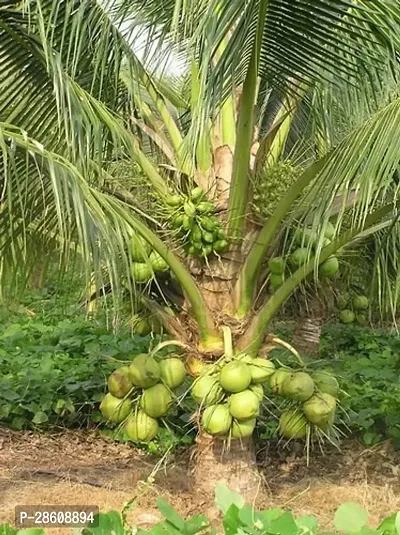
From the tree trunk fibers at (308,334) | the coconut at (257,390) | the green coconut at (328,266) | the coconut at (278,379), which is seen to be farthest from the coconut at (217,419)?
the tree trunk fibers at (308,334)

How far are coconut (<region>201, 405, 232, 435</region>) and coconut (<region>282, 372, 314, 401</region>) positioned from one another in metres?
0.32

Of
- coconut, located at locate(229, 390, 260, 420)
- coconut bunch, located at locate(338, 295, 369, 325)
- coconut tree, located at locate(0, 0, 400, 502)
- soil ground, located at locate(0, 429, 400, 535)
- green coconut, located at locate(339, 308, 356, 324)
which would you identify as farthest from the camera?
green coconut, located at locate(339, 308, 356, 324)

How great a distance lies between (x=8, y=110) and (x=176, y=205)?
0.80 meters

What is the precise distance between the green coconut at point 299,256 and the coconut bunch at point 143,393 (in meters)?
0.65

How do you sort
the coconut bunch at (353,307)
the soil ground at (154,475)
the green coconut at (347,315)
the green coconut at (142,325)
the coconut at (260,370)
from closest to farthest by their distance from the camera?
the coconut at (260,370) → the soil ground at (154,475) → the green coconut at (142,325) → the coconut bunch at (353,307) → the green coconut at (347,315)

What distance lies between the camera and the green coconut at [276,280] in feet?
11.5

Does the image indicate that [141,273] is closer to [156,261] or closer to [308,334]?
[156,261]

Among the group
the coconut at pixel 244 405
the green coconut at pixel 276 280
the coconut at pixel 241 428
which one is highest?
the green coconut at pixel 276 280

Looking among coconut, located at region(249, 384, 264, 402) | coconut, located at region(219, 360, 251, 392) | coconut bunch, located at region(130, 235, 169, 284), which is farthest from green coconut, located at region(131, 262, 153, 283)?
coconut, located at region(249, 384, 264, 402)

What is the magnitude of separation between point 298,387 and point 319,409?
5.2 inches

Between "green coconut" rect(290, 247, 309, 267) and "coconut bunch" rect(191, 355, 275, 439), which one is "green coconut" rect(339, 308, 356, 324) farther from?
"coconut bunch" rect(191, 355, 275, 439)

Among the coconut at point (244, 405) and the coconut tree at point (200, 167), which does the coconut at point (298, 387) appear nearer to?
the coconut tree at point (200, 167)

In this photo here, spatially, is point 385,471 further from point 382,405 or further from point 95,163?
point 95,163

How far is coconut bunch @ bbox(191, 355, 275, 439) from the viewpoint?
3154mm
